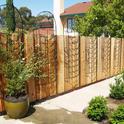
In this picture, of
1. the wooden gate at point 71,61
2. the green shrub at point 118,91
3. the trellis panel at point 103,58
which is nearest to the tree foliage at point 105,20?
the trellis panel at point 103,58

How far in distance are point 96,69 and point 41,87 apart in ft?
11.5

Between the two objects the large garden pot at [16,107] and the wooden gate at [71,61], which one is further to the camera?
the wooden gate at [71,61]

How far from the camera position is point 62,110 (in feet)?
25.1

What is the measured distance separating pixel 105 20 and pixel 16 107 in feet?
40.9

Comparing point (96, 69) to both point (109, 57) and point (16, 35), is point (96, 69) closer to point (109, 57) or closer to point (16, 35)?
point (109, 57)

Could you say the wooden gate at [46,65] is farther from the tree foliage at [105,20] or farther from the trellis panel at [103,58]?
the tree foliage at [105,20]

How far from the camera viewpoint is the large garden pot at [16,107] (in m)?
6.78

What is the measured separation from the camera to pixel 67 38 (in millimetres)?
9133

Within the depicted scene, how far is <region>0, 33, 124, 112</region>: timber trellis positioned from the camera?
804 cm

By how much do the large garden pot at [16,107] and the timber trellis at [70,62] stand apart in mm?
332

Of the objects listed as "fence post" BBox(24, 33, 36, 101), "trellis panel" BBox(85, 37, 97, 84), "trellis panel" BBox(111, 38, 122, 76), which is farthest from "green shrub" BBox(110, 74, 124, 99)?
"trellis panel" BBox(111, 38, 122, 76)

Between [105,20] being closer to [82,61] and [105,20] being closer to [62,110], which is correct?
[82,61]

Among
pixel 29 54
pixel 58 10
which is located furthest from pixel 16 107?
pixel 58 10

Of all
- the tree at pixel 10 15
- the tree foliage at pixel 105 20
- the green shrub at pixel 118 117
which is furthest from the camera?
the tree foliage at pixel 105 20
